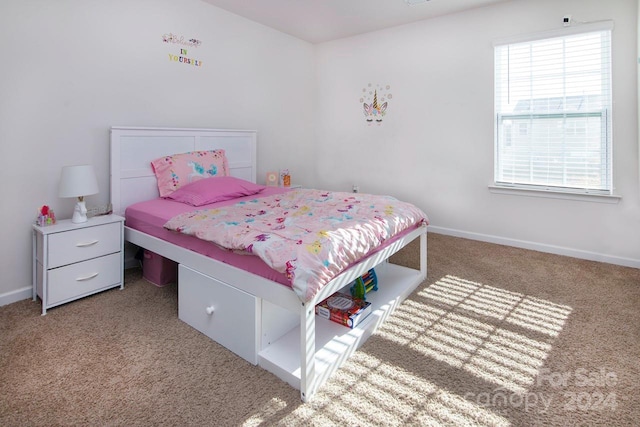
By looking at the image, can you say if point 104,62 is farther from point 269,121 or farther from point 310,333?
point 310,333

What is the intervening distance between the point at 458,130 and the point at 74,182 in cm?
362

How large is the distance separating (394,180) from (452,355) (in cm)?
294

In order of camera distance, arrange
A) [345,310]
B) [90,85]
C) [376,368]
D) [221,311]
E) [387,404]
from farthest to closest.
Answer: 1. [90,85]
2. [345,310]
3. [221,311]
4. [376,368]
5. [387,404]

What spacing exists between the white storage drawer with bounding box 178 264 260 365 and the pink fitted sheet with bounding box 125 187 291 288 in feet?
0.45

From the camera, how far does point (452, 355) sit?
1870mm

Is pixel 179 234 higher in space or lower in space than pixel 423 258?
higher

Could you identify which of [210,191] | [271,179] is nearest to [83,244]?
[210,191]

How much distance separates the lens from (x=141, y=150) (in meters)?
3.06

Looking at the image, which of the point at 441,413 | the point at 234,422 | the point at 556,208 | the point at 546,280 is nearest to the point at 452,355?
the point at 441,413

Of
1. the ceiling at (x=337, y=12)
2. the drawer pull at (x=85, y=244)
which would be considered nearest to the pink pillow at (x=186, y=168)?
the drawer pull at (x=85, y=244)

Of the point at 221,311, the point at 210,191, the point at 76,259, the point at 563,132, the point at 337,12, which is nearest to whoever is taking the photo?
the point at 221,311

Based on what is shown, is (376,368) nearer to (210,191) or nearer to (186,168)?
(210,191)

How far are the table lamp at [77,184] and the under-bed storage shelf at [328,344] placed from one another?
1.69 metres

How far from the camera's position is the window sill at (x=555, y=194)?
3.21 metres
